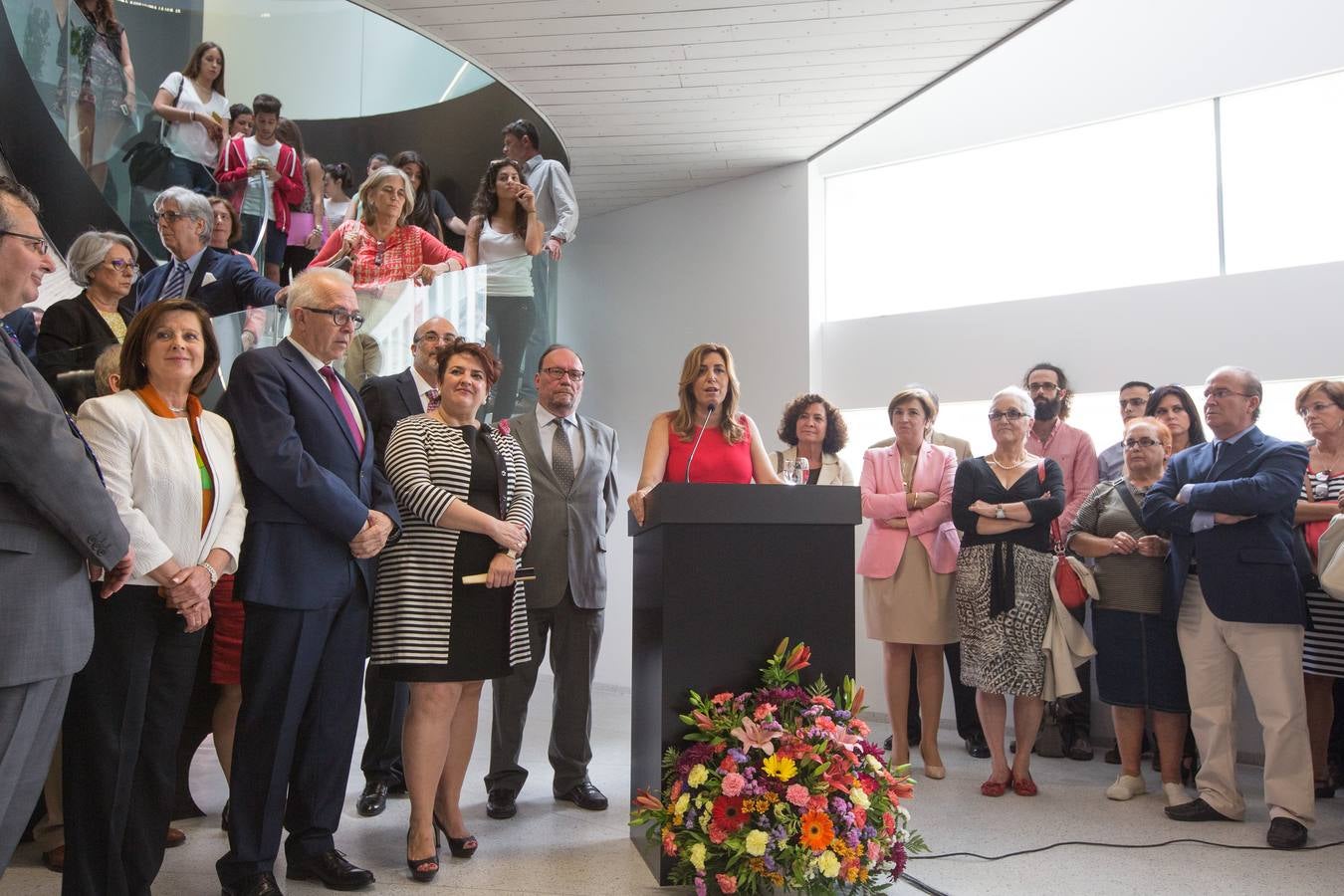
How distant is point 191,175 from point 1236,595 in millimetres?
6145

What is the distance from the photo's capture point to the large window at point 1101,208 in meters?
5.40

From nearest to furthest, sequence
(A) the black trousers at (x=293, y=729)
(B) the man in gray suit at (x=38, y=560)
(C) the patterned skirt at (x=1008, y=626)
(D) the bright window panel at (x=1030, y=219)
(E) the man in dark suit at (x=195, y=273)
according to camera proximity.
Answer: (B) the man in gray suit at (x=38, y=560) → (A) the black trousers at (x=293, y=729) → (C) the patterned skirt at (x=1008, y=626) → (E) the man in dark suit at (x=195, y=273) → (D) the bright window panel at (x=1030, y=219)

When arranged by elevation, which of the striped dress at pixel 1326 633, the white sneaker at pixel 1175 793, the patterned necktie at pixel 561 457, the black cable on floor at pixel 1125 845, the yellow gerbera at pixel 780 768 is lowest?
the black cable on floor at pixel 1125 845

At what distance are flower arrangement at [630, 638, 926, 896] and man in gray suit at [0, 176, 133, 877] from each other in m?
1.39

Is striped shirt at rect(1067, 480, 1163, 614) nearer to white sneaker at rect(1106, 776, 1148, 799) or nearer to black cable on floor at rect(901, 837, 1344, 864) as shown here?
white sneaker at rect(1106, 776, 1148, 799)

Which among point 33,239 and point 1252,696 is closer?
point 33,239

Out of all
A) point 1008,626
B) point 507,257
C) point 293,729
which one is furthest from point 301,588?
point 507,257

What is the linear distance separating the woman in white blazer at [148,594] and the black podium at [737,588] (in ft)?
3.75

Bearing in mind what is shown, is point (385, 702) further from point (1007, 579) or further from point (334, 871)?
point (1007, 579)

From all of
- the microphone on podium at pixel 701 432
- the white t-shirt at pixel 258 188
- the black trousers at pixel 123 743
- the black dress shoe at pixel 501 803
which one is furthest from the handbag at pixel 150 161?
the black trousers at pixel 123 743

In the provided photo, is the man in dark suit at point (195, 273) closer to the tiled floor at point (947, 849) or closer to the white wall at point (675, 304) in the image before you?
the tiled floor at point (947, 849)

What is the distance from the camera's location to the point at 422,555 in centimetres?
302

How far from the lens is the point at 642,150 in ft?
22.0

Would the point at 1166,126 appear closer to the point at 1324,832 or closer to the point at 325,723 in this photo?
the point at 1324,832
